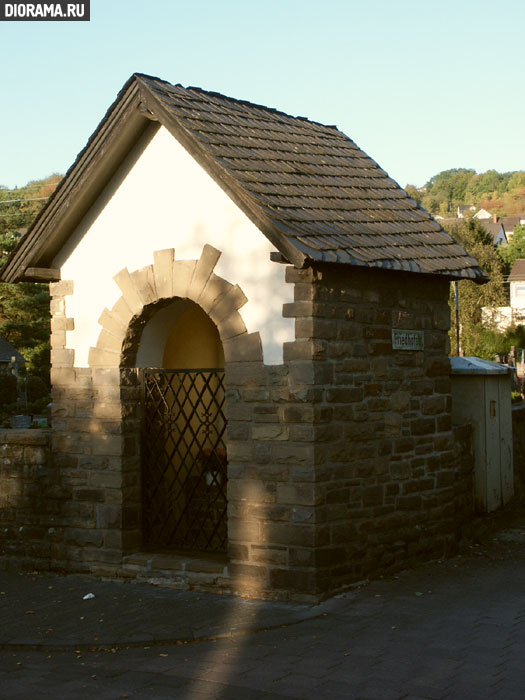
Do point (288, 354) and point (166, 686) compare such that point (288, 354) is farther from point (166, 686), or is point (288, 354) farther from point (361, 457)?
point (166, 686)

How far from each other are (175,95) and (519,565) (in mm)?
5499

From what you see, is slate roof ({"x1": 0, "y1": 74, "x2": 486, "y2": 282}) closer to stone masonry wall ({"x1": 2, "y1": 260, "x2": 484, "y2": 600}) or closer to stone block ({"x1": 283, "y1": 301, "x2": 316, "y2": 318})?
stone masonry wall ({"x1": 2, "y1": 260, "x2": 484, "y2": 600})

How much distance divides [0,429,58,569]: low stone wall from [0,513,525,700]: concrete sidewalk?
2.23ft

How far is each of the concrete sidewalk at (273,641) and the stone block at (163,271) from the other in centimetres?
268

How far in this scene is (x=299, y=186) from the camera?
905cm

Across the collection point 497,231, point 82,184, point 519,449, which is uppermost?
point 497,231

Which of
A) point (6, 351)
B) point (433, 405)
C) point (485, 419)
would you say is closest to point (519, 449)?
point (485, 419)

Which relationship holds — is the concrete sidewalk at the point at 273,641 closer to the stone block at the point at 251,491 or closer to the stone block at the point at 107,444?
the stone block at the point at 251,491

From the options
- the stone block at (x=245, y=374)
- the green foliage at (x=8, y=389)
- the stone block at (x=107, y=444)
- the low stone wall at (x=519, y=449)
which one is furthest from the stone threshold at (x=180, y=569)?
the green foliage at (x=8, y=389)

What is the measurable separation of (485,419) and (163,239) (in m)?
4.00

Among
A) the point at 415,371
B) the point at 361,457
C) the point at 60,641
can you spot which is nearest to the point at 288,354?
the point at 361,457

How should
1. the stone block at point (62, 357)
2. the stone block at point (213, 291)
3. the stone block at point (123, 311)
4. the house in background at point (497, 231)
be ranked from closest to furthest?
the stone block at point (213, 291) → the stone block at point (123, 311) → the stone block at point (62, 357) → the house in background at point (497, 231)

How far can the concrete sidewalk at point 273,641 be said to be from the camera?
19.4 ft

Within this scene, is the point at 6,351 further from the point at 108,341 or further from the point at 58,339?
the point at 108,341
